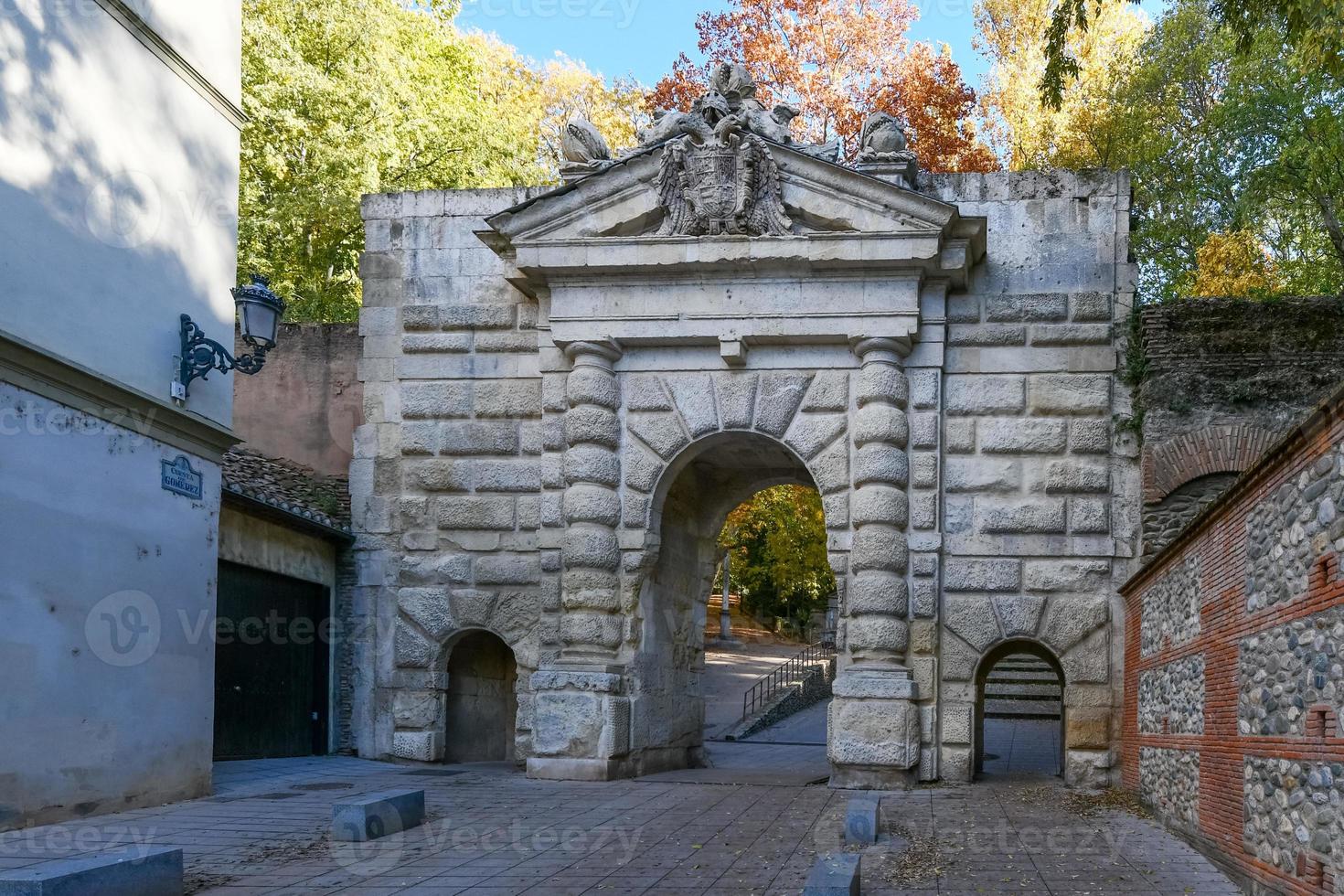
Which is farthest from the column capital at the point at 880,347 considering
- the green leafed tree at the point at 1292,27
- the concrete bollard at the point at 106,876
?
the concrete bollard at the point at 106,876

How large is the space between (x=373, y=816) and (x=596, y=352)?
659 cm

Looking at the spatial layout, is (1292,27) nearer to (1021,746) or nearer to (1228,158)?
(1021,746)

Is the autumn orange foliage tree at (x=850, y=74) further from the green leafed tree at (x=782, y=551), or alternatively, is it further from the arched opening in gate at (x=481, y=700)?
the arched opening in gate at (x=481, y=700)

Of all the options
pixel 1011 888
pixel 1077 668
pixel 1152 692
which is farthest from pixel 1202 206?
pixel 1011 888

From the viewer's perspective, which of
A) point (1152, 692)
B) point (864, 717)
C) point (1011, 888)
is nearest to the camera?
point (1011, 888)

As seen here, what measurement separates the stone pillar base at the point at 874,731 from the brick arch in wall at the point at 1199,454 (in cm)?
332

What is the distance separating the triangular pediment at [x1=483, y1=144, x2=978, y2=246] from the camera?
15.2m

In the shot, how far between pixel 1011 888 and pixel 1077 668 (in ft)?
22.6

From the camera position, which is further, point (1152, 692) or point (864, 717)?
point (864, 717)

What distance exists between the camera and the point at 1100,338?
51.9ft

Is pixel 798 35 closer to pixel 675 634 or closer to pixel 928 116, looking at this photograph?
pixel 928 116

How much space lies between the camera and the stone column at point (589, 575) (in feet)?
50.6

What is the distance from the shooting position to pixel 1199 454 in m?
15.2

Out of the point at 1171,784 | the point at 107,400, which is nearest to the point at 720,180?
the point at 107,400
